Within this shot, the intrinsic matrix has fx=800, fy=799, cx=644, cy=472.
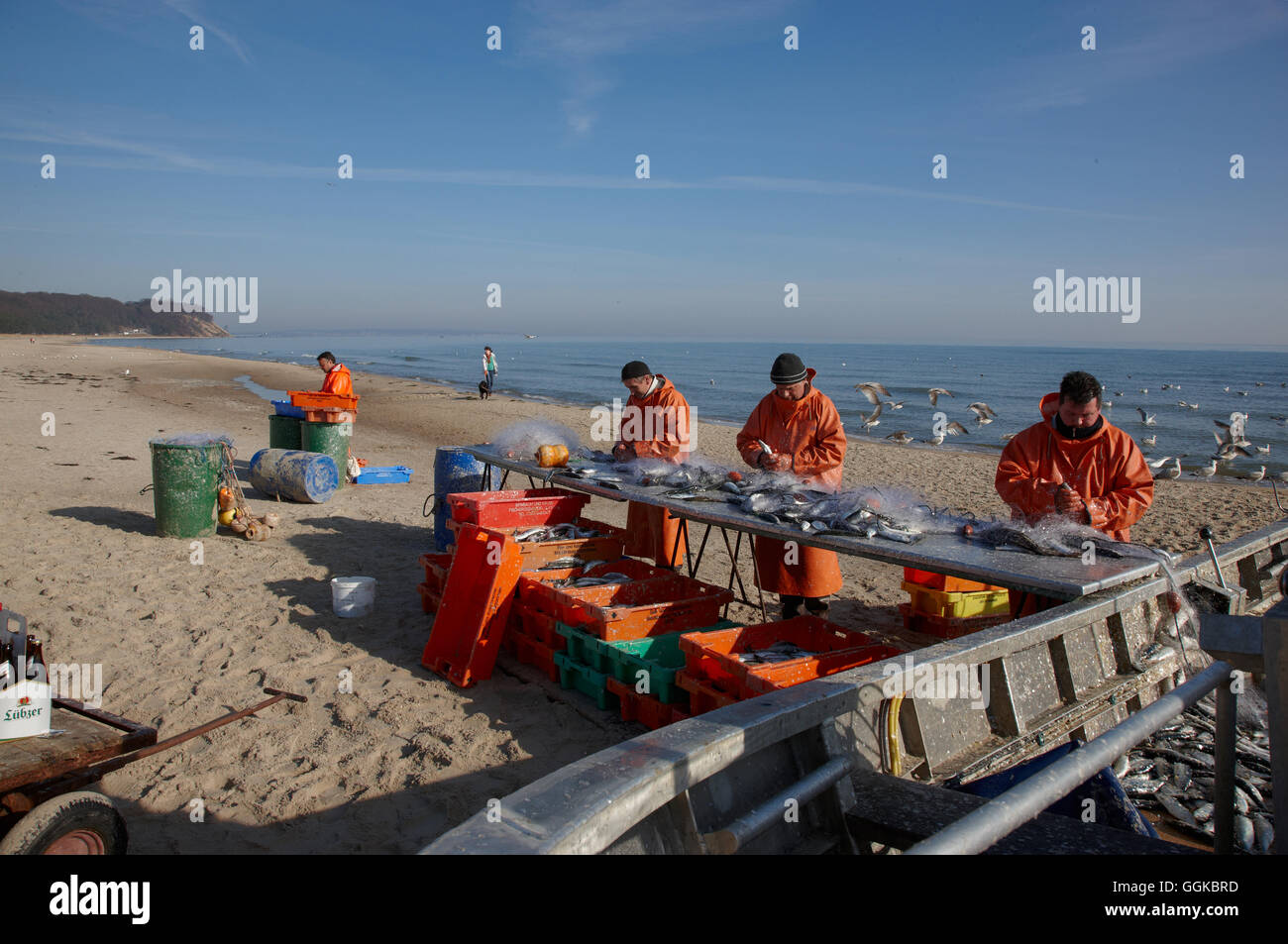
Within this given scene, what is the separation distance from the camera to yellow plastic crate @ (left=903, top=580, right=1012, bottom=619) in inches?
256

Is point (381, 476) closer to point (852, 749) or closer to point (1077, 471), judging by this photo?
point (1077, 471)

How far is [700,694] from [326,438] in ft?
29.5

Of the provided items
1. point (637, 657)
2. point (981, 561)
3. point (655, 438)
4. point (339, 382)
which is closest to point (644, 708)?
point (637, 657)

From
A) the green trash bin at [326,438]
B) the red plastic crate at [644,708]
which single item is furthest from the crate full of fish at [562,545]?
the green trash bin at [326,438]

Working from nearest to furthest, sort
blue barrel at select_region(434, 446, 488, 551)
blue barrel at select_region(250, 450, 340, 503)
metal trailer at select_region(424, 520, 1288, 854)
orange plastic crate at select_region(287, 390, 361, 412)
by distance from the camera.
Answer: metal trailer at select_region(424, 520, 1288, 854)
blue barrel at select_region(434, 446, 488, 551)
blue barrel at select_region(250, 450, 340, 503)
orange plastic crate at select_region(287, 390, 361, 412)

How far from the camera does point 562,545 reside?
6.54m

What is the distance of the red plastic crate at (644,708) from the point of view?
4625 mm

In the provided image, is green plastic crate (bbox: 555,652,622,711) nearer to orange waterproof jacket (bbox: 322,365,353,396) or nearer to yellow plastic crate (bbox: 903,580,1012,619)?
yellow plastic crate (bbox: 903,580,1012,619)

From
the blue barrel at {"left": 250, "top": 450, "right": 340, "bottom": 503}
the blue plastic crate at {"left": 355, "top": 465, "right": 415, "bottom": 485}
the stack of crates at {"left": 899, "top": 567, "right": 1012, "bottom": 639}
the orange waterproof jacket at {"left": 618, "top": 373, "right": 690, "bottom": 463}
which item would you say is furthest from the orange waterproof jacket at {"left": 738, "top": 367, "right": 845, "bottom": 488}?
the blue plastic crate at {"left": 355, "top": 465, "right": 415, "bottom": 485}

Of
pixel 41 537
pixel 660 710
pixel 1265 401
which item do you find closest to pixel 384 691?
pixel 660 710

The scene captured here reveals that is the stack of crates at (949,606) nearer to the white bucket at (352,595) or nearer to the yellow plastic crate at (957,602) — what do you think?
the yellow plastic crate at (957,602)

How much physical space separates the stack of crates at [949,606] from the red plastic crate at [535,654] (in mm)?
3010

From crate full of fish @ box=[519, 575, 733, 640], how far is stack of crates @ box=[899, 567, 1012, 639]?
194 centimetres

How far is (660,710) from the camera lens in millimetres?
4645
